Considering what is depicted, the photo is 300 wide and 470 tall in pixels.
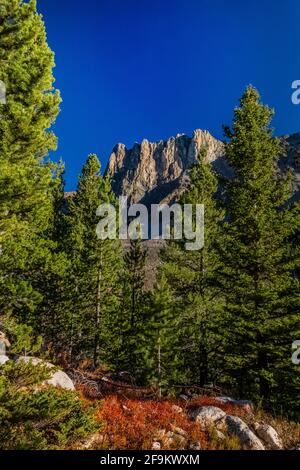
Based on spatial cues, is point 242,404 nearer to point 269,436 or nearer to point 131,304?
point 269,436

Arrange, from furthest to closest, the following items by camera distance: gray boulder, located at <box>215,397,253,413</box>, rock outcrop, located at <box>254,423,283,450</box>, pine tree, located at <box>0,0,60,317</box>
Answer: gray boulder, located at <box>215,397,253,413</box> < pine tree, located at <box>0,0,60,317</box> < rock outcrop, located at <box>254,423,283,450</box>

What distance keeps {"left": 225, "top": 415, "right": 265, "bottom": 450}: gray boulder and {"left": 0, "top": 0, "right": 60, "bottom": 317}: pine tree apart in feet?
23.4

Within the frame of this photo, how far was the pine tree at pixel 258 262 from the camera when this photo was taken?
46.8 feet

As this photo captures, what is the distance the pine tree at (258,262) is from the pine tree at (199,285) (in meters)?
2.15

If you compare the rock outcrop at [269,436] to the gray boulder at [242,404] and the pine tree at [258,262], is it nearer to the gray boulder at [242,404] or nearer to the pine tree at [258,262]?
the gray boulder at [242,404]

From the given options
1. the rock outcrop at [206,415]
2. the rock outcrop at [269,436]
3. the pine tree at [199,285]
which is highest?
the pine tree at [199,285]

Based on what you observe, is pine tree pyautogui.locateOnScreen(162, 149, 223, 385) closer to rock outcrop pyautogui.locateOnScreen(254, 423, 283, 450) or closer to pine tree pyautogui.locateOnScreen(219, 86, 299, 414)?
pine tree pyautogui.locateOnScreen(219, 86, 299, 414)

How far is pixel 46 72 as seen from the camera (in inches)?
398

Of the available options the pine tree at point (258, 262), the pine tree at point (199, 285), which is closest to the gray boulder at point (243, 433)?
the pine tree at point (258, 262)

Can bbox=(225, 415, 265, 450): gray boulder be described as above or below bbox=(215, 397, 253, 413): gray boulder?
above

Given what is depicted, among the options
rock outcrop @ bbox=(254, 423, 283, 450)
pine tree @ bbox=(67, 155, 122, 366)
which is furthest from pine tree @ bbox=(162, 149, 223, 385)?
rock outcrop @ bbox=(254, 423, 283, 450)

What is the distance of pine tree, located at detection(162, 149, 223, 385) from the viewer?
19.4 m

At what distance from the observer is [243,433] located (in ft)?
29.8

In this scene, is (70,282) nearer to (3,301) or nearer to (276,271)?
(3,301)
